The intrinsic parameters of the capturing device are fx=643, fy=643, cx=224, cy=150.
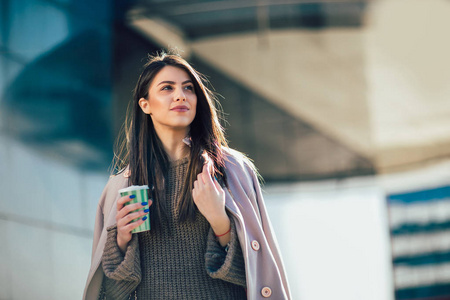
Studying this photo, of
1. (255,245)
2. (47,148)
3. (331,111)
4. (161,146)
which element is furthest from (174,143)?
(331,111)

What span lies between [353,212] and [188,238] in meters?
10.3

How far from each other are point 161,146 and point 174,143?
0.18ft

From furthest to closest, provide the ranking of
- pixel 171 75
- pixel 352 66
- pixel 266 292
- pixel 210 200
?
pixel 352 66, pixel 171 75, pixel 266 292, pixel 210 200

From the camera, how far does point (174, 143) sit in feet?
8.54

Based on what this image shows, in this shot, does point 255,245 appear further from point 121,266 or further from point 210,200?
point 121,266

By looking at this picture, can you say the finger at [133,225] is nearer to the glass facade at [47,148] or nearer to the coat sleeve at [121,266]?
the coat sleeve at [121,266]

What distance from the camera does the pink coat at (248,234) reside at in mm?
2387

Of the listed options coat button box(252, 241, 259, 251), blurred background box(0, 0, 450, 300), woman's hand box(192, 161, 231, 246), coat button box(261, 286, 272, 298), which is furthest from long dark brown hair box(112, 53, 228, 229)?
blurred background box(0, 0, 450, 300)

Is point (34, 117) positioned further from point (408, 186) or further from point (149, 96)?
point (408, 186)

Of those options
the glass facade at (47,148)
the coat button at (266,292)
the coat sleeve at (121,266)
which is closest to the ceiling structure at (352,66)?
the glass facade at (47,148)

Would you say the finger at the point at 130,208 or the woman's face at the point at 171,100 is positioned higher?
the woman's face at the point at 171,100

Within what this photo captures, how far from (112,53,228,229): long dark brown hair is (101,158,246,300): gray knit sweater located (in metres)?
0.06

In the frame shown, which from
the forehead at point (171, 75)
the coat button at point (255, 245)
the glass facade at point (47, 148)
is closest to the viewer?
the coat button at point (255, 245)

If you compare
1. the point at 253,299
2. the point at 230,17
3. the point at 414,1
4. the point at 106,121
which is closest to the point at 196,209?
the point at 253,299
